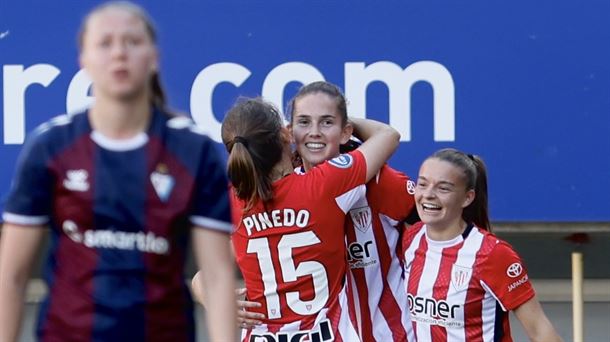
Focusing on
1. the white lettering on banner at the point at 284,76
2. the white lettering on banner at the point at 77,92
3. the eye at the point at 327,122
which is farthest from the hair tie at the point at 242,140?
the white lettering on banner at the point at 77,92

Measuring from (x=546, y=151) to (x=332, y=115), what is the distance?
4.20 feet

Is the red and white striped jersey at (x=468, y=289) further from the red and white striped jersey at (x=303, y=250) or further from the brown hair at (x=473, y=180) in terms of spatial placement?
the red and white striped jersey at (x=303, y=250)

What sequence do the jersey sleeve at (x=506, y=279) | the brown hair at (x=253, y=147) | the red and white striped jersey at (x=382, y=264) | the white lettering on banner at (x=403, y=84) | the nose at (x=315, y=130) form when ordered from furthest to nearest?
1. the white lettering on banner at (x=403, y=84)
2. the red and white striped jersey at (x=382, y=264)
3. the nose at (x=315, y=130)
4. the jersey sleeve at (x=506, y=279)
5. the brown hair at (x=253, y=147)

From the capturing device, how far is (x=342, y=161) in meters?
3.76

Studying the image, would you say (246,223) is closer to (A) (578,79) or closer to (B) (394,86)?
(B) (394,86)

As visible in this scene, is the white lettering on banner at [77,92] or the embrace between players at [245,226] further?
the white lettering on banner at [77,92]

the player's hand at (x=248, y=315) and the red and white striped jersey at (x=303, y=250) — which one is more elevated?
the red and white striped jersey at (x=303, y=250)

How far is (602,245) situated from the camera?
5316mm

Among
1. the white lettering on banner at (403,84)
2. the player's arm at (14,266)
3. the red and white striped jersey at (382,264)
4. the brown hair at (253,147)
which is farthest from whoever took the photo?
the white lettering on banner at (403,84)

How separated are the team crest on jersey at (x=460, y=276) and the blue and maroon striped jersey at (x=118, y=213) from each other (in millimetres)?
1386

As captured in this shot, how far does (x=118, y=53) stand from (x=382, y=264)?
5.85 ft

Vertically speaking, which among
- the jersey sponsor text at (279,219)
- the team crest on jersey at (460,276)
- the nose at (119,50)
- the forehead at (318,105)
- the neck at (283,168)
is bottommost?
the team crest on jersey at (460,276)

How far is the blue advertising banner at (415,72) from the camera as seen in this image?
4820 mm

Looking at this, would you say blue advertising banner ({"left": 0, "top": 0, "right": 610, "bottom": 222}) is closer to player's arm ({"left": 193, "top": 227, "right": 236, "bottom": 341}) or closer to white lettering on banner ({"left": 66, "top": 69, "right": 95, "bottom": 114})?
white lettering on banner ({"left": 66, "top": 69, "right": 95, "bottom": 114})
